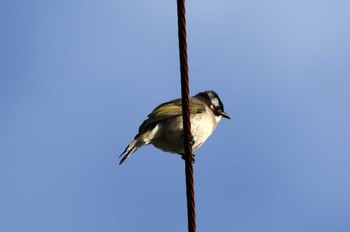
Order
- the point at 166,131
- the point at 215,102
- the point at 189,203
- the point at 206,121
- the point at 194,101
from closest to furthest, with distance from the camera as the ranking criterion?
1. the point at 189,203
2. the point at 166,131
3. the point at 206,121
4. the point at 194,101
5. the point at 215,102

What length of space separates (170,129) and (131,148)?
73cm

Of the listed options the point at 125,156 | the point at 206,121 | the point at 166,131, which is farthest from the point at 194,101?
the point at 125,156

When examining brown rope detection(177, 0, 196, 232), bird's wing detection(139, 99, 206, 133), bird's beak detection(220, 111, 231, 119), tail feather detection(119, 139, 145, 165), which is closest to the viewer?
brown rope detection(177, 0, 196, 232)

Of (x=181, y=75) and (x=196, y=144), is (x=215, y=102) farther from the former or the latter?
(x=181, y=75)

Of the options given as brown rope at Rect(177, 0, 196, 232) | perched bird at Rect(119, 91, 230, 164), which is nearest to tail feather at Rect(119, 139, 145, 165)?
perched bird at Rect(119, 91, 230, 164)

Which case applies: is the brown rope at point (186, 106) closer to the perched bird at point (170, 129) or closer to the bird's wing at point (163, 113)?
the perched bird at point (170, 129)

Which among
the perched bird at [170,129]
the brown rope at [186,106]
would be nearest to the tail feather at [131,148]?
the perched bird at [170,129]

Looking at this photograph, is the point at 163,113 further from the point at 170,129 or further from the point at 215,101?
the point at 215,101

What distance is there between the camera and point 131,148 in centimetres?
875

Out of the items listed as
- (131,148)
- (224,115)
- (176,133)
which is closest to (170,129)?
(176,133)

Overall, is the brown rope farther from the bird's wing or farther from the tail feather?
the bird's wing

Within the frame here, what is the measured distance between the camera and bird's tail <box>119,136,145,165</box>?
28.3 ft

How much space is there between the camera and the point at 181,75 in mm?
5457

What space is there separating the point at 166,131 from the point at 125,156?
858mm
